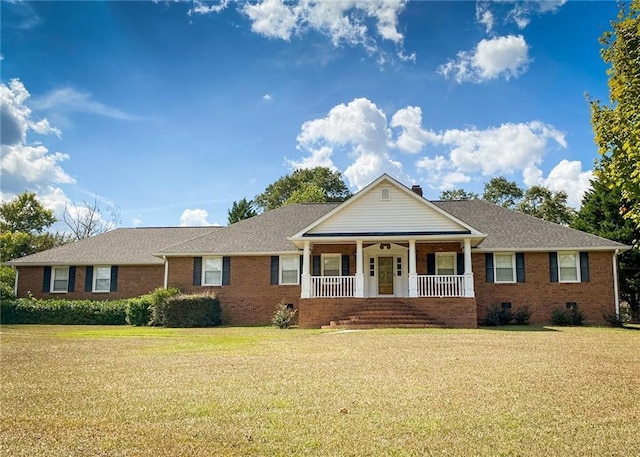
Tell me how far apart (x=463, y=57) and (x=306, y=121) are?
21.6 ft

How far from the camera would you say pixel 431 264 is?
77.8 ft

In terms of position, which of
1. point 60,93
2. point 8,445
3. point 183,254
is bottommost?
point 8,445

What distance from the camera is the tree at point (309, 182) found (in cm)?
6144

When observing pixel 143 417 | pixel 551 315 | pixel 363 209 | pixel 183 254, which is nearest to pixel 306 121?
pixel 363 209

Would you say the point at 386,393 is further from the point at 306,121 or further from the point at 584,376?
the point at 306,121

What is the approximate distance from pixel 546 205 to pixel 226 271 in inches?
1418

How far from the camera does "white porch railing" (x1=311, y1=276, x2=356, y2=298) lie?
21859 millimetres

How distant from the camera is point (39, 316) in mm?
24219

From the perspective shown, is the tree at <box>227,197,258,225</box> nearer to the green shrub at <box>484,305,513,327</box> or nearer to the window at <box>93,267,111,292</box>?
the window at <box>93,267,111,292</box>

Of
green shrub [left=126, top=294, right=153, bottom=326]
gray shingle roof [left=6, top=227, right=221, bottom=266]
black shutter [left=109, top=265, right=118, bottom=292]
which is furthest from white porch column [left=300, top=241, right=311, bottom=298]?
black shutter [left=109, top=265, right=118, bottom=292]

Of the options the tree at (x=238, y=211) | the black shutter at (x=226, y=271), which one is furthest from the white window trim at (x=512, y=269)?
the tree at (x=238, y=211)

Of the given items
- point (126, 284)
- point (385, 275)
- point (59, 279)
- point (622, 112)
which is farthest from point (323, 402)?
point (59, 279)

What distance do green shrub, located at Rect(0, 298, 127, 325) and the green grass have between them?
1253 centimetres

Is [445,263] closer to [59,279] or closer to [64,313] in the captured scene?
[64,313]
